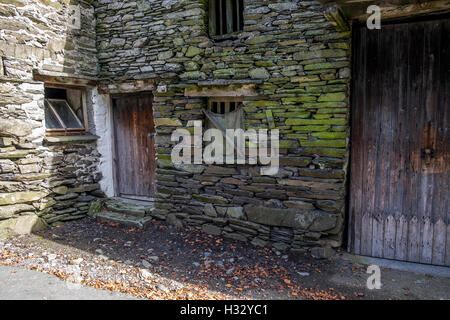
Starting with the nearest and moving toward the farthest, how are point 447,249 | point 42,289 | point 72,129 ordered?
point 42,289
point 447,249
point 72,129

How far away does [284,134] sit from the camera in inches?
182

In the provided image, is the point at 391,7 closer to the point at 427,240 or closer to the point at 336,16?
the point at 336,16

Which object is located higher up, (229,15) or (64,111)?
(229,15)

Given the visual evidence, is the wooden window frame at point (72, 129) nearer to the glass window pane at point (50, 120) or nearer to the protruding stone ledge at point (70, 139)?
the glass window pane at point (50, 120)

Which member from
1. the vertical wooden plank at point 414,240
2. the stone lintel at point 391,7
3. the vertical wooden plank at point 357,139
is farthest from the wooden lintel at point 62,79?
the vertical wooden plank at point 414,240

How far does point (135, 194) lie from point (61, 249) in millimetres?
1879

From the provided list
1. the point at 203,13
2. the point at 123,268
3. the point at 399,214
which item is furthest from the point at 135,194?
the point at 399,214

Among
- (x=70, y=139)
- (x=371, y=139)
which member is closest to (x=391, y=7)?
(x=371, y=139)

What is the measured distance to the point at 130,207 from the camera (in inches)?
233

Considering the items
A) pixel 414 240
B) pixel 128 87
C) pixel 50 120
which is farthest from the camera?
pixel 128 87

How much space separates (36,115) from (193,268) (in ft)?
11.3

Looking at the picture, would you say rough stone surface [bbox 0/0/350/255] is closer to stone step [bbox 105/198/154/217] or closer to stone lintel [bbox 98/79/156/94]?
stone lintel [bbox 98/79/156/94]

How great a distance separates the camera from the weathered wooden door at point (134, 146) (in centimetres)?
599

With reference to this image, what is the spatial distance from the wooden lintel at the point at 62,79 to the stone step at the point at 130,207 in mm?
2209
